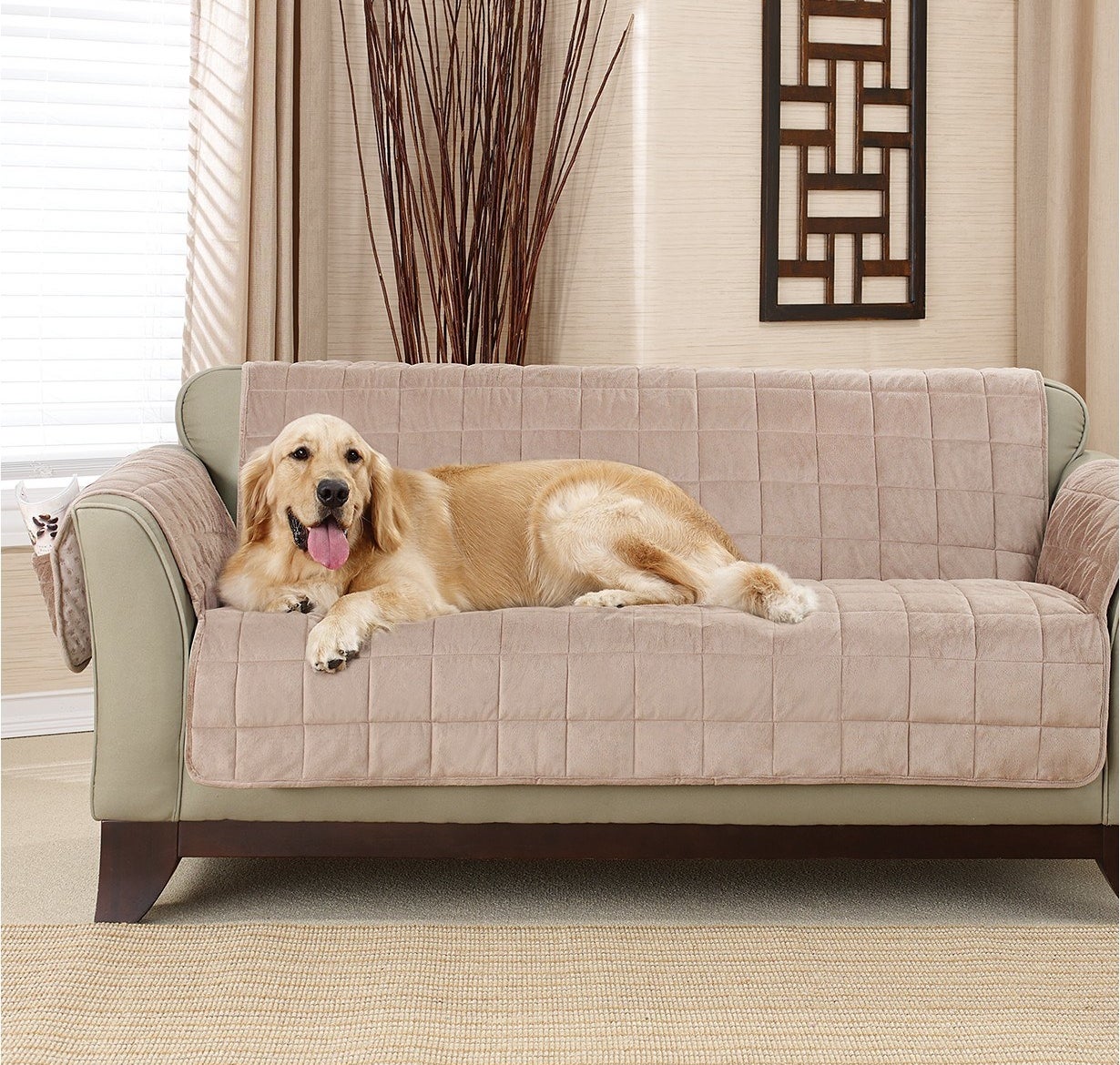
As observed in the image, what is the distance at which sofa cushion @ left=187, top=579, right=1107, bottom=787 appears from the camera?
1897mm

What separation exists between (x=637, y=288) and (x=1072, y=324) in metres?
1.38

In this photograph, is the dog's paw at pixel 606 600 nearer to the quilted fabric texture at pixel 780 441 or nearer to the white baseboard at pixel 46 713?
the quilted fabric texture at pixel 780 441

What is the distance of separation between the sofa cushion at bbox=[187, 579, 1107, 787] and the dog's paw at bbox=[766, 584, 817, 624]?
31 mm

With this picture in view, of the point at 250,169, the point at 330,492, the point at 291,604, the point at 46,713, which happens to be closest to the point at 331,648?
the point at 291,604

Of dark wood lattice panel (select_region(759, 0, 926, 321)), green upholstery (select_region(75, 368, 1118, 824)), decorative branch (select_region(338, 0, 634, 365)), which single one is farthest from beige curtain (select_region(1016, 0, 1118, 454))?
green upholstery (select_region(75, 368, 1118, 824))

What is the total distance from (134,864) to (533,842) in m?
→ 0.69

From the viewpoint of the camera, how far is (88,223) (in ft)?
10.7

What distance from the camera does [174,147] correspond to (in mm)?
3322

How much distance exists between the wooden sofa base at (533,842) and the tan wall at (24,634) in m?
1.43

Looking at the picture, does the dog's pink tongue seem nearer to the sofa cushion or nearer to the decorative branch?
the sofa cushion

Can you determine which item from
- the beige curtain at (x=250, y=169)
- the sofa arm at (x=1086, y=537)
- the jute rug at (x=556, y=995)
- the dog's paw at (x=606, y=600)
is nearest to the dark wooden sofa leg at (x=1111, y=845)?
the jute rug at (x=556, y=995)

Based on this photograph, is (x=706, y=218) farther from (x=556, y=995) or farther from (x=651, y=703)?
(x=556, y=995)

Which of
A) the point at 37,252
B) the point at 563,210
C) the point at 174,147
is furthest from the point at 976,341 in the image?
the point at 37,252

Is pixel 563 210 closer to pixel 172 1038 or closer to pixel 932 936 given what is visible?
pixel 932 936
